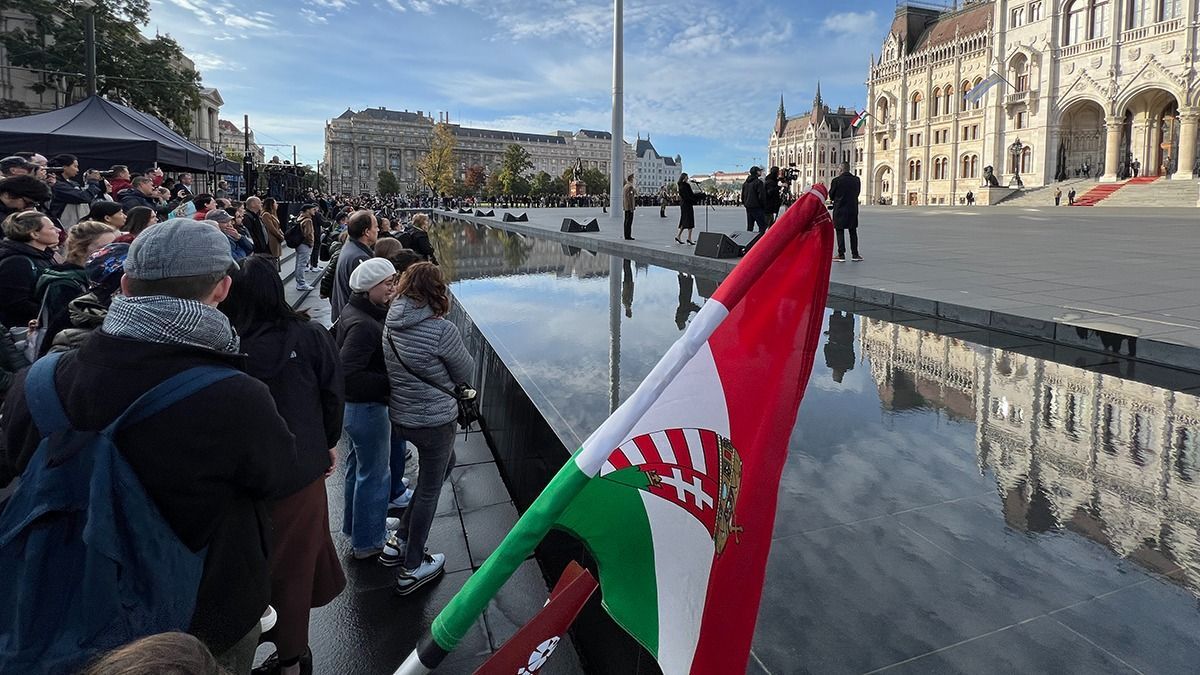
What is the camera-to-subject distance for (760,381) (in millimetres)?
1554

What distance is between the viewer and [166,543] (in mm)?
1666

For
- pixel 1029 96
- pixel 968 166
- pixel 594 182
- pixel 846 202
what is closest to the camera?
pixel 846 202

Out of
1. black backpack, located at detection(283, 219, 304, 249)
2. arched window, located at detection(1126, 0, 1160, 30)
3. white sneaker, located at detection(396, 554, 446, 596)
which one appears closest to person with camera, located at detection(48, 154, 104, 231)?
black backpack, located at detection(283, 219, 304, 249)

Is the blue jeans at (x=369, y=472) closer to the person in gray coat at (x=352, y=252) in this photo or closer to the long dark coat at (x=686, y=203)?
the person in gray coat at (x=352, y=252)

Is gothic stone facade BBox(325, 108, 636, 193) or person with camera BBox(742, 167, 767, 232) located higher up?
gothic stone facade BBox(325, 108, 636, 193)

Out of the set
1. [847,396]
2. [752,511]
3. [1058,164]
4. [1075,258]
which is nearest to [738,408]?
[752,511]

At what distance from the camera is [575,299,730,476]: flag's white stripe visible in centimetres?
122

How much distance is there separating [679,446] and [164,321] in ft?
4.23

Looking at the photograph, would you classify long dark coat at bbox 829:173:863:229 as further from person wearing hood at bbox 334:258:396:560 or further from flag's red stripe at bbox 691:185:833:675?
flag's red stripe at bbox 691:185:833:675

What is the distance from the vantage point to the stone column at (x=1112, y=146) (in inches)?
1871

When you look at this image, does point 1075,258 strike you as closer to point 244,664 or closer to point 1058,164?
point 244,664

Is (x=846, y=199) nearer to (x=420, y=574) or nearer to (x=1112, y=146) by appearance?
(x=420, y=574)

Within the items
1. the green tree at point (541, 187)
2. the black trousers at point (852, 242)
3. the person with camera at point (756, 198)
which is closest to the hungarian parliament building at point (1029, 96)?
the person with camera at point (756, 198)

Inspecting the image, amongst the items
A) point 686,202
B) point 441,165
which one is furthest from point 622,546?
point 441,165
